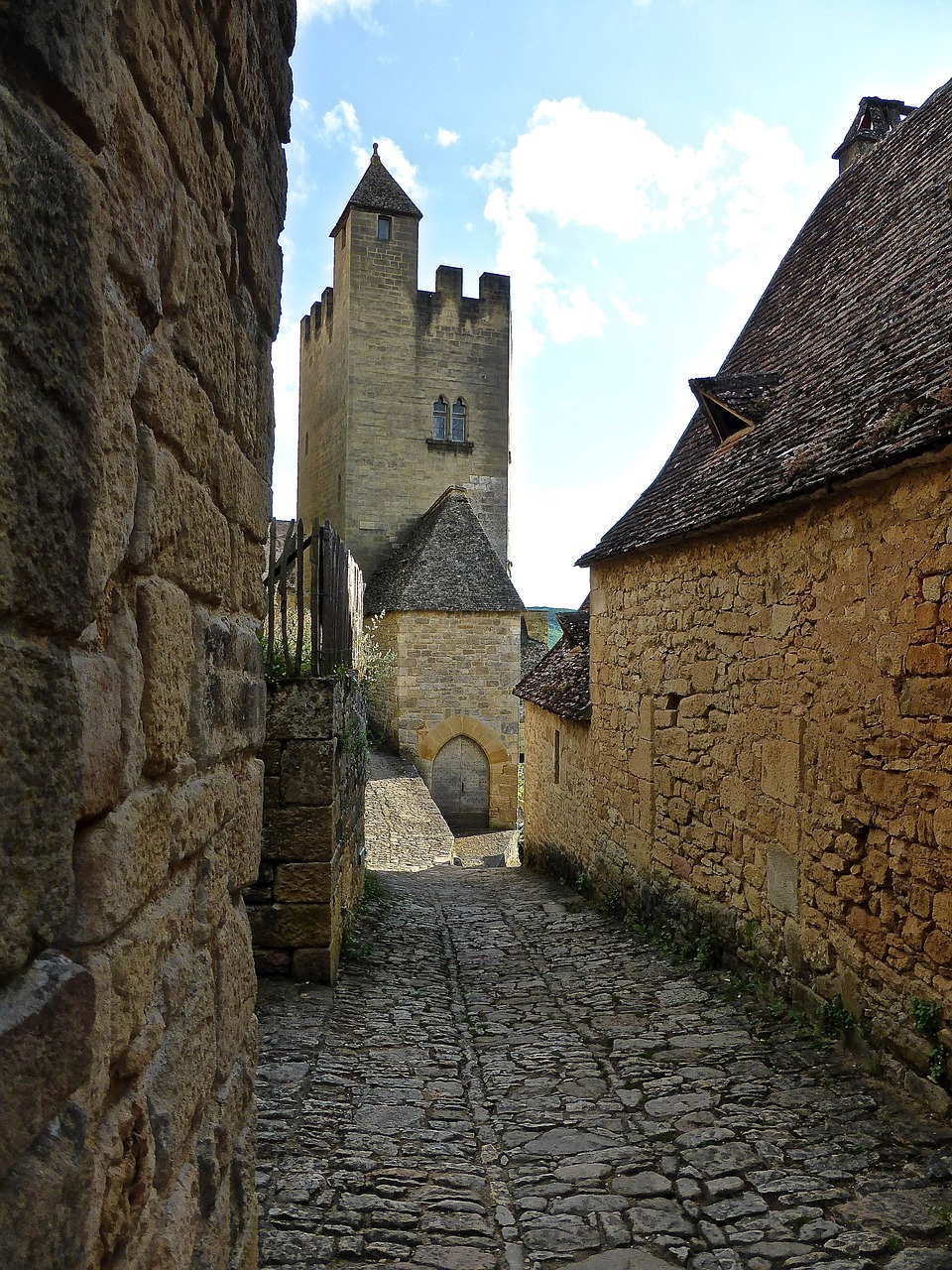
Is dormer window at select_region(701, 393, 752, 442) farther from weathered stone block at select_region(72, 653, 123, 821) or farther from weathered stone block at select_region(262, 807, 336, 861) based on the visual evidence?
weathered stone block at select_region(72, 653, 123, 821)

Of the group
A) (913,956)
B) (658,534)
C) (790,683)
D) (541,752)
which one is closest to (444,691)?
(541,752)

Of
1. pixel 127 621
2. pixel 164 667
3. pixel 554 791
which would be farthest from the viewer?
pixel 554 791

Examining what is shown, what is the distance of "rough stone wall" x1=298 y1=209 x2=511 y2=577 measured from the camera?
22359 mm

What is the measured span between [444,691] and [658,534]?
1226cm

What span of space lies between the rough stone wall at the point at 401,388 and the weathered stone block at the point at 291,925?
16908 millimetres

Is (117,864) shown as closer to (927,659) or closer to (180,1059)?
(180,1059)

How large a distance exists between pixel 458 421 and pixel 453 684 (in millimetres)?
7732

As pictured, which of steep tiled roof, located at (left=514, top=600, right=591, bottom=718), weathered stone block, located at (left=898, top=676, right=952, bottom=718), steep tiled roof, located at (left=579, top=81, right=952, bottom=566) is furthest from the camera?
steep tiled roof, located at (left=514, top=600, right=591, bottom=718)

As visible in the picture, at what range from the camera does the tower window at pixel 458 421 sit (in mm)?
23391

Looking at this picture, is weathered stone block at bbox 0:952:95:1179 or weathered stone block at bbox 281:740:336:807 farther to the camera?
weathered stone block at bbox 281:740:336:807

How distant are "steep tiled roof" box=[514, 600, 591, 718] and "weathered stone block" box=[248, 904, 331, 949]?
198 inches

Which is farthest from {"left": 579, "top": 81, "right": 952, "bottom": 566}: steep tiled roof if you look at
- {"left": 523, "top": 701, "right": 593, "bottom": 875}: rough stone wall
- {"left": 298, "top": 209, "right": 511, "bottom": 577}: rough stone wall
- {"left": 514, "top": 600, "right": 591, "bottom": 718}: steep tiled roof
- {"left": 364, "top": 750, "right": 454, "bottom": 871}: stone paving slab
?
{"left": 298, "top": 209, "right": 511, "bottom": 577}: rough stone wall

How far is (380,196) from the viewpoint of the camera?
888 inches

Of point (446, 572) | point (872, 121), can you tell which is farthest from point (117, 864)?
point (446, 572)
